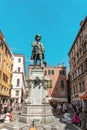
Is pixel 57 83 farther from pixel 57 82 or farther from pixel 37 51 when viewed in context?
pixel 37 51

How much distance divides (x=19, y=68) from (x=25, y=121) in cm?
5274

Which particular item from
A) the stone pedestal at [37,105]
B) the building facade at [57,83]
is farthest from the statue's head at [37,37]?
the building facade at [57,83]

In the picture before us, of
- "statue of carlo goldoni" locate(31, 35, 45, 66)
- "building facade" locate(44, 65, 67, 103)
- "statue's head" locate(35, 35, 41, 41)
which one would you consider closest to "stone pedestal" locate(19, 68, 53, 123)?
"statue of carlo goldoni" locate(31, 35, 45, 66)

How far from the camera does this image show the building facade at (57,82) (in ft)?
174

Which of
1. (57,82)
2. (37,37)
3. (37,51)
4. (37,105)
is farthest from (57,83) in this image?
(37,105)

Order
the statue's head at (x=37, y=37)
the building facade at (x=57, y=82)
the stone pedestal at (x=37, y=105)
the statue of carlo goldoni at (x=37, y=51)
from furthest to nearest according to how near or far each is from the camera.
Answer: the building facade at (x=57, y=82)
the statue's head at (x=37, y=37)
the statue of carlo goldoni at (x=37, y=51)
the stone pedestal at (x=37, y=105)

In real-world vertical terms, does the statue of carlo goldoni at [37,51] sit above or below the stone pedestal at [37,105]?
above

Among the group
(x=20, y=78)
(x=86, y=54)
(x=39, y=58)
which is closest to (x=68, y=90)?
(x=20, y=78)

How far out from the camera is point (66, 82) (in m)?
55.1

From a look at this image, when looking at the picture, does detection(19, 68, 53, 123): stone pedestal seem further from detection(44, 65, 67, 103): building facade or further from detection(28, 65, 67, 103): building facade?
detection(44, 65, 67, 103): building facade

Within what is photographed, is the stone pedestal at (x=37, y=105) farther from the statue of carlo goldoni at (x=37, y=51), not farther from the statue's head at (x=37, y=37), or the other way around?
the statue's head at (x=37, y=37)

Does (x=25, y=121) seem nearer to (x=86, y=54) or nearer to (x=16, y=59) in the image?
(x=86, y=54)

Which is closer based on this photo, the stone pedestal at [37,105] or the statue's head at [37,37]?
the stone pedestal at [37,105]

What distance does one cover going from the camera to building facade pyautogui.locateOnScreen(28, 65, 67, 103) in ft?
174
